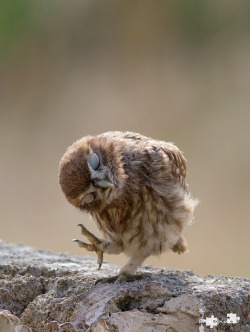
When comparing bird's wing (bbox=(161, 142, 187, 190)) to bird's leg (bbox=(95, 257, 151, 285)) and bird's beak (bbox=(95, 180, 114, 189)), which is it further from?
bird's beak (bbox=(95, 180, 114, 189))

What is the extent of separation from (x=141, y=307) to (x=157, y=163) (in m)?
0.86

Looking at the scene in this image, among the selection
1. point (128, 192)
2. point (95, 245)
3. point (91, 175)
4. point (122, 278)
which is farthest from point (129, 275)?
point (91, 175)

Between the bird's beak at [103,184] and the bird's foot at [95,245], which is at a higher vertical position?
the bird's beak at [103,184]

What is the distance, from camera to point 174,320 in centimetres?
234

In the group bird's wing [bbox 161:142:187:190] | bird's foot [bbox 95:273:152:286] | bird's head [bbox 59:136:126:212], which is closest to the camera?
bird's head [bbox 59:136:126:212]

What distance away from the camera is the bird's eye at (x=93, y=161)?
273cm

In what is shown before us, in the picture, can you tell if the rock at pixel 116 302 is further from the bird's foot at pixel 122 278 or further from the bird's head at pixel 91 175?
the bird's head at pixel 91 175

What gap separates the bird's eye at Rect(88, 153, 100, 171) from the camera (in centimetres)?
273

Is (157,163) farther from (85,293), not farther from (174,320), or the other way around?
(174,320)

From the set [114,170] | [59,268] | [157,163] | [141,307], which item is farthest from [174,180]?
[141,307]

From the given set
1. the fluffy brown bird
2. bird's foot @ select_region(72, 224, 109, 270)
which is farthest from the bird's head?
bird's foot @ select_region(72, 224, 109, 270)

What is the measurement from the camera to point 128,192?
292cm

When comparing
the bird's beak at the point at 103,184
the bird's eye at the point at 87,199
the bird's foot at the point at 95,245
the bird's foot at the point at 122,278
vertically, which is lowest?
the bird's foot at the point at 122,278

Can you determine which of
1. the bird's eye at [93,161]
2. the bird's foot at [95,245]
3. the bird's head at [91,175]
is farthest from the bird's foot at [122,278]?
the bird's eye at [93,161]
